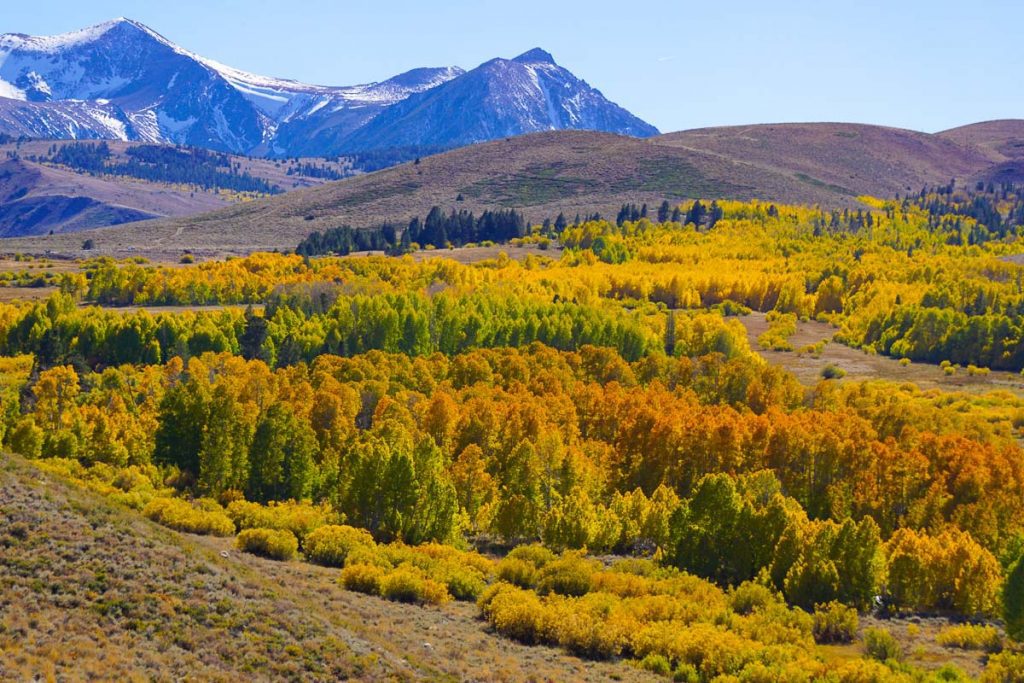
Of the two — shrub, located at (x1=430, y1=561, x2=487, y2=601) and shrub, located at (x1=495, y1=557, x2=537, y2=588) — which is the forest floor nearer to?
shrub, located at (x1=495, y1=557, x2=537, y2=588)

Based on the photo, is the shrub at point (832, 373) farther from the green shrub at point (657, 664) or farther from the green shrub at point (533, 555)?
the green shrub at point (657, 664)

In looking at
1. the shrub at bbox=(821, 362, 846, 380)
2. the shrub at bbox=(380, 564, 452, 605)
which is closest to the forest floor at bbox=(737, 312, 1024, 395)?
the shrub at bbox=(821, 362, 846, 380)

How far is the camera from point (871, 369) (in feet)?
480

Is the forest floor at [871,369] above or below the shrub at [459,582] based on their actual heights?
below

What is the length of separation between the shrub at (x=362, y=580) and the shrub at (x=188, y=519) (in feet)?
39.0

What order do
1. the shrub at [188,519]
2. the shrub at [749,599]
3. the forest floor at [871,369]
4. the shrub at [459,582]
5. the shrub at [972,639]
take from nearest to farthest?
1. the shrub at [972,639]
2. the shrub at [459,582]
3. the shrub at [749,599]
4. the shrub at [188,519]
5. the forest floor at [871,369]

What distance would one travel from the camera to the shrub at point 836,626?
49969 millimetres

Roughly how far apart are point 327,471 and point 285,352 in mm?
45587

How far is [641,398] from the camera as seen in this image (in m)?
92.8

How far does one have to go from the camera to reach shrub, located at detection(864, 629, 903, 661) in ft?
154

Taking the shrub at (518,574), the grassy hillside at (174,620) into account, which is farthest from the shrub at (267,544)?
the shrub at (518,574)

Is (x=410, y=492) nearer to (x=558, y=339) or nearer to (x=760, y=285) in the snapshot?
(x=558, y=339)

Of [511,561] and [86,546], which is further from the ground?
[86,546]

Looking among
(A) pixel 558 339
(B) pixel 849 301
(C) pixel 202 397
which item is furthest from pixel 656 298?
(C) pixel 202 397
